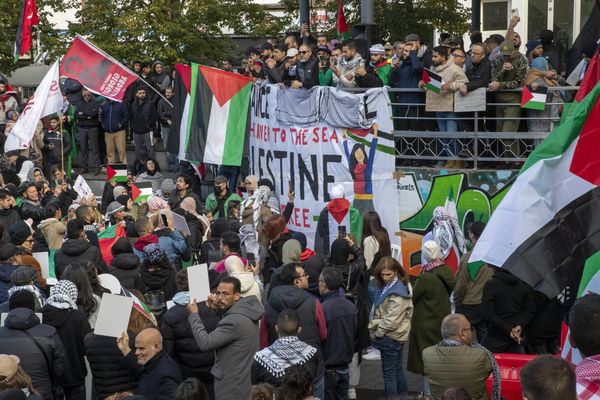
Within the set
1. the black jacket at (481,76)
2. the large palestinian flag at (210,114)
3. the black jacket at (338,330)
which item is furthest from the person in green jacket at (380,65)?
the black jacket at (338,330)

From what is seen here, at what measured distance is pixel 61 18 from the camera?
4616 centimetres

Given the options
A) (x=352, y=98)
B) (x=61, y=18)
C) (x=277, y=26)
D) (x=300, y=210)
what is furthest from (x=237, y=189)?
(x=61, y=18)

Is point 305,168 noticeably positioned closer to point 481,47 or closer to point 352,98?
point 352,98

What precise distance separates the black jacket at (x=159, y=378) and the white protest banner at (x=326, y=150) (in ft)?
20.8

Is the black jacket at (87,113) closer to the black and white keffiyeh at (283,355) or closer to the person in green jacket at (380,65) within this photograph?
the person in green jacket at (380,65)

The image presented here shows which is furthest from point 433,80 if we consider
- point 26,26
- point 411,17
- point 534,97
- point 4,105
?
point 411,17

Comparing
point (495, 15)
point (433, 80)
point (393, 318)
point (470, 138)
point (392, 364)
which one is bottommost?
point (392, 364)

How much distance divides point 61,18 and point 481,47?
34.5 metres

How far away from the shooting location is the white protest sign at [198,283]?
28.7 feet

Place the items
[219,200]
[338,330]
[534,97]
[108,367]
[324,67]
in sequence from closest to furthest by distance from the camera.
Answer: [108,367]
[338,330]
[534,97]
[219,200]
[324,67]

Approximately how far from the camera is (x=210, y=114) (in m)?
17.7

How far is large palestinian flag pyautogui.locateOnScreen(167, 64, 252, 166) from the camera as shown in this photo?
17375 millimetres

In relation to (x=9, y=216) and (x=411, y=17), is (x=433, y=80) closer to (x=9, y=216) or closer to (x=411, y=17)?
(x=9, y=216)

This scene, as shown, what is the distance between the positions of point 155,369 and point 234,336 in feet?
3.04
